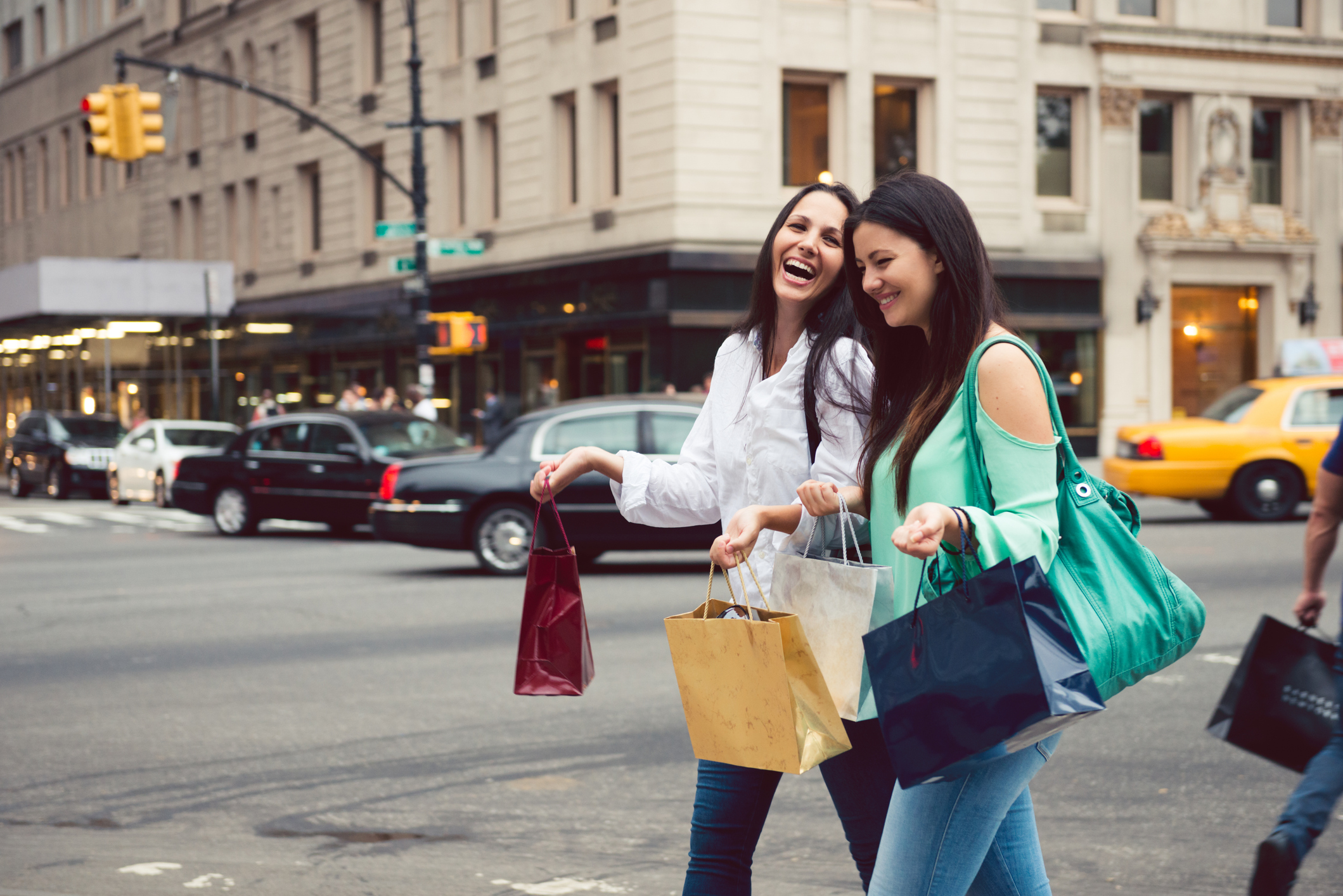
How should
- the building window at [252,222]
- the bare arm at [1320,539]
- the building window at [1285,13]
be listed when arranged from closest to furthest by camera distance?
the bare arm at [1320,539] < the building window at [1285,13] < the building window at [252,222]

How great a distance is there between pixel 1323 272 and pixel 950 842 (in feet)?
99.5

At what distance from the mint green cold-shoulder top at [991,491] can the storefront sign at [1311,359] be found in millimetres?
16375

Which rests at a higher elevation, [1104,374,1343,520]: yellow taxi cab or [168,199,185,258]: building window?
[168,199,185,258]: building window

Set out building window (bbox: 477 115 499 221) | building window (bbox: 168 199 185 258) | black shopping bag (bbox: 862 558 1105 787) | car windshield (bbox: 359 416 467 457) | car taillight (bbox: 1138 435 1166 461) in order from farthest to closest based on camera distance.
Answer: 1. building window (bbox: 168 199 185 258)
2. building window (bbox: 477 115 499 221)
3. car windshield (bbox: 359 416 467 457)
4. car taillight (bbox: 1138 435 1166 461)
5. black shopping bag (bbox: 862 558 1105 787)

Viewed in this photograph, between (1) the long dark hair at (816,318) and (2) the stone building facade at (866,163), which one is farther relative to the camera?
(2) the stone building facade at (866,163)

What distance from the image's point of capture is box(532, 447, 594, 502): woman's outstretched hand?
3426 millimetres

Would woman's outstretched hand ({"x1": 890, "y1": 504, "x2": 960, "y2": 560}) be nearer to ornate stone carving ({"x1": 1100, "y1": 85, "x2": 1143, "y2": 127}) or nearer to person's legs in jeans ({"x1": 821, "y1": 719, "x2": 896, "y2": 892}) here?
person's legs in jeans ({"x1": 821, "y1": 719, "x2": 896, "y2": 892})

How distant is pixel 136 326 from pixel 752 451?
37327 mm

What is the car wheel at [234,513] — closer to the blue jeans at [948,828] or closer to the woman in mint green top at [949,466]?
the woman in mint green top at [949,466]

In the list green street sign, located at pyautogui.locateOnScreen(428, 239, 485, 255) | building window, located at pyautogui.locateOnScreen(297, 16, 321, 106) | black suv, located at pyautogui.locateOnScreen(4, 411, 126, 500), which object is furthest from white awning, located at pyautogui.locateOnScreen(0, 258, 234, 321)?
green street sign, located at pyautogui.locateOnScreen(428, 239, 485, 255)

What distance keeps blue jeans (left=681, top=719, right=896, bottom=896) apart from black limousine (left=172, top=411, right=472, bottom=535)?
46.1 ft

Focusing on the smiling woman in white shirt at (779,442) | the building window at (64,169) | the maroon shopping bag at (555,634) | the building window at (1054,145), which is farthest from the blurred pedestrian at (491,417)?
the building window at (64,169)

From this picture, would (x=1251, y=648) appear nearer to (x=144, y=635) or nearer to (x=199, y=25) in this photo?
(x=144, y=635)

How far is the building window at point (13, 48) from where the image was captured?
57844 millimetres
